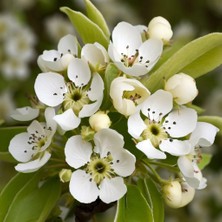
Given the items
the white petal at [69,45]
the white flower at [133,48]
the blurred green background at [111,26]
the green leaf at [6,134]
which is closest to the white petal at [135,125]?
the white flower at [133,48]

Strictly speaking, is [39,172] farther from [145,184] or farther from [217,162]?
[217,162]

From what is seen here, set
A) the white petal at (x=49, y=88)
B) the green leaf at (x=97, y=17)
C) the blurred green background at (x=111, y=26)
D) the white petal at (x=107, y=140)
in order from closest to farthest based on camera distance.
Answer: the white petal at (x=107, y=140) → the white petal at (x=49, y=88) → the green leaf at (x=97, y=17) → the blurred green background at (x=111, y=26)

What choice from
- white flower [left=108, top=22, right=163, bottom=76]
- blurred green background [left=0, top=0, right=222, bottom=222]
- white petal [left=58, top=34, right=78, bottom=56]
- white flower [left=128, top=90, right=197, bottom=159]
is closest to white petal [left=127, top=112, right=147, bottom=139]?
white flower [left=128, top=90, right=197, bottom=159]

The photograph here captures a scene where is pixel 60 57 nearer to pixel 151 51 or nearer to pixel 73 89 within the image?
pixel 73 89

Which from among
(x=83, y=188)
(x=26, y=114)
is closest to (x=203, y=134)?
(x=83, y=188)

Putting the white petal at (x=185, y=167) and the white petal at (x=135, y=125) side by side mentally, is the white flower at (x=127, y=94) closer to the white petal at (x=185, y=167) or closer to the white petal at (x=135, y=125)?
the white petal at (x=135, y=125)
